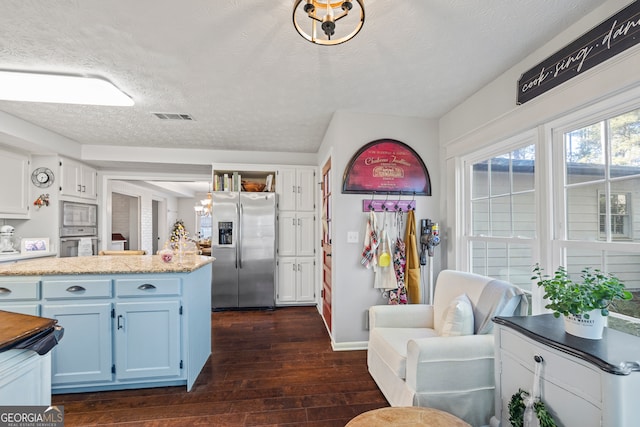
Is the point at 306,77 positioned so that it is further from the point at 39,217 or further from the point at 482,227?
the point at 39,217

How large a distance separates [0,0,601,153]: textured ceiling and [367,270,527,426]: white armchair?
1.64m

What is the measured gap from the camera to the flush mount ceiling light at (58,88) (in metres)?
2.20

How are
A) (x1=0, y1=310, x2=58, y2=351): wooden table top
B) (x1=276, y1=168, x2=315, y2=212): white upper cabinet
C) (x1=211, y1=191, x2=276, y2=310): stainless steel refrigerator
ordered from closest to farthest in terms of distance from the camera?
(x1=0, y1=310, x2=58, y2=351): wooden table top, (x1=211, y1=191, x2=276, y2=310): stainless steel refrigerator, (x1=276, y1=168, x2=315, y2=212): white upper cabinet

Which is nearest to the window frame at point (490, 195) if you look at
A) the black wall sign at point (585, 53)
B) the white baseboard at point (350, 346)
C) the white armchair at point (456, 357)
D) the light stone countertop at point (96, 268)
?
the black wall sign at point (585, 53)

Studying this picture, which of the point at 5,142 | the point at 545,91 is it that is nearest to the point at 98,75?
the point at 5,142

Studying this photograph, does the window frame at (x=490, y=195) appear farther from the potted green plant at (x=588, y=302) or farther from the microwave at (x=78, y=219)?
the microwave at (x=78, y=219)

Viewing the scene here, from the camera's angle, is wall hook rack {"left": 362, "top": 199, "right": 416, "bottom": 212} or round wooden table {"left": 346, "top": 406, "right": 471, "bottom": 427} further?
wall hook rack {"left": 362, "top": 199, "right": 416, "bottom": 212}

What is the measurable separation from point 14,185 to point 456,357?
5.19 metres

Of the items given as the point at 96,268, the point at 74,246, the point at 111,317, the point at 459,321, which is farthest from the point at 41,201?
the point at 459,321

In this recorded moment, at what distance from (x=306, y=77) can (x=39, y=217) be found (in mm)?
4119

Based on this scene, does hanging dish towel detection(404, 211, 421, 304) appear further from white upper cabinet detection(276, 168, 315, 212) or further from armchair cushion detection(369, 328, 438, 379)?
white upper cabinet detection(276, 168, 315, 212)

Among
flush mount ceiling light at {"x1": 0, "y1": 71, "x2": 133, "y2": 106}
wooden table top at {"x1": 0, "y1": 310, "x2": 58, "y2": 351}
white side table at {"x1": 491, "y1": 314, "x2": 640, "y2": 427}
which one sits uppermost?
flush mount ceiling light at {"x1": 0, "y1": 71, "x2": 133, "y2": 106}

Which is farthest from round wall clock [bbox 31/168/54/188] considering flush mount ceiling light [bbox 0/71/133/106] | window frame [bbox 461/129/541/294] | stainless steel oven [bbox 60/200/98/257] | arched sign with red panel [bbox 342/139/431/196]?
window frame [bbox 461/129/541/294]

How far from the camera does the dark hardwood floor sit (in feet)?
6.14
